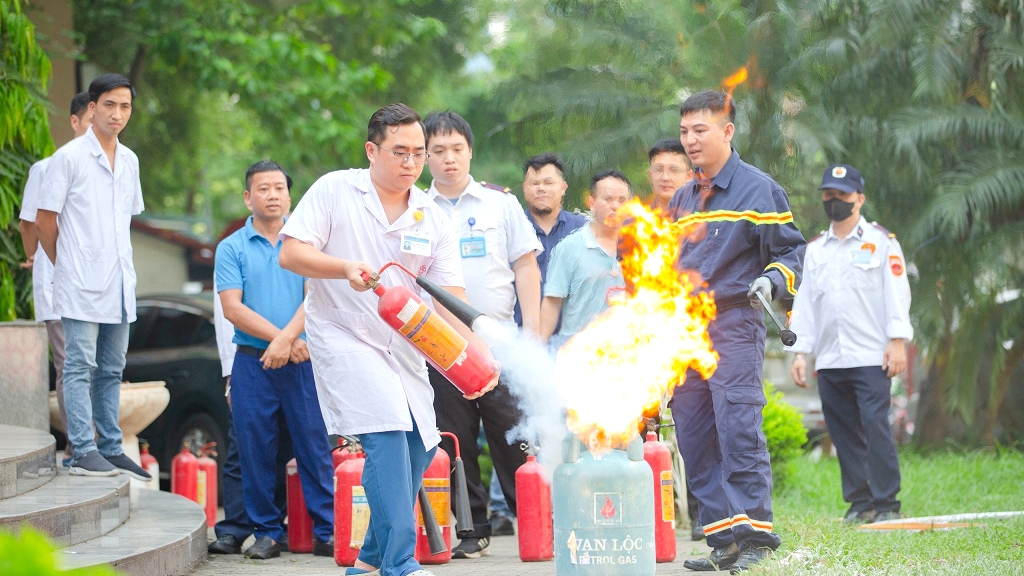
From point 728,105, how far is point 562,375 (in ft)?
5.94

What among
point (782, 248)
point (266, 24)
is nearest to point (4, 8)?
point (782, 248)

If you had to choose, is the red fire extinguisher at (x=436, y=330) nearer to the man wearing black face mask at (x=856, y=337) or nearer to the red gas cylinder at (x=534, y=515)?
the red gas cylinder at (x=534, y=515)

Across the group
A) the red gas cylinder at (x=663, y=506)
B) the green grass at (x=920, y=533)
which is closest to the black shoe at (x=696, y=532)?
the green grass at (x=920, y=533)

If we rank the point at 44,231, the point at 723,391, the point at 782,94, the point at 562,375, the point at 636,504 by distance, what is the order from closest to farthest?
the point at 636,504 → the point at 562,375 → the point at 723,391 → the point at 44,231 → the point at 782,94

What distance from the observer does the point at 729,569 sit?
19.1 ft

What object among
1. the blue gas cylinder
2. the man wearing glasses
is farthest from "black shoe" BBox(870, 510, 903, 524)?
the man wearing glasses

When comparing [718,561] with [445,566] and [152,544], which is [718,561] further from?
[152,544]

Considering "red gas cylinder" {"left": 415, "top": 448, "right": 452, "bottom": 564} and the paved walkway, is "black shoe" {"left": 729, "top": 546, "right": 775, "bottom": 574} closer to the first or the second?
the paved walkway

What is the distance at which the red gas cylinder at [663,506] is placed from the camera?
643 cm

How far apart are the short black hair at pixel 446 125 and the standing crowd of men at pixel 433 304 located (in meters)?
0.02

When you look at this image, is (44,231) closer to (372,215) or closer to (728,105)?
(372,215)

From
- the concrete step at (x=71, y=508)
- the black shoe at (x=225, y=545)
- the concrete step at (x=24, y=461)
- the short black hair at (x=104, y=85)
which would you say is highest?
the short black hair at (x=104, y=85)

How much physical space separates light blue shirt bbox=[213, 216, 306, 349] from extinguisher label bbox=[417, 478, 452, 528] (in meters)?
1.36

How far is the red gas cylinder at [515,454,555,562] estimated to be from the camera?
6629mm
